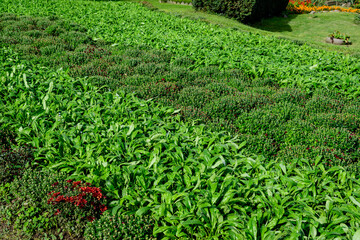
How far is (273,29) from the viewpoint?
19062 mm

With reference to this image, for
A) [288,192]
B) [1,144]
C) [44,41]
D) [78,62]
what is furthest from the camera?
[44,41]

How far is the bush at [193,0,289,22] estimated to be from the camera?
18.0 metres

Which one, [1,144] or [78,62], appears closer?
[1,144]

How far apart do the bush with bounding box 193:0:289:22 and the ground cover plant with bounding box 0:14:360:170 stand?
10976 mm

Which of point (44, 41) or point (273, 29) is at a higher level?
point (44, 41)

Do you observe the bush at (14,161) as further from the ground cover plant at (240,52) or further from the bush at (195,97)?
the ground cover plant at (240,52)

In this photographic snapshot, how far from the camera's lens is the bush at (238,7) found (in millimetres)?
17969

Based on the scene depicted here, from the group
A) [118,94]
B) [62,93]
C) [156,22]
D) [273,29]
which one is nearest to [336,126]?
[118,94]

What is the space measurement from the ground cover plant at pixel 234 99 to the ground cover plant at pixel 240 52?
1.46 feet

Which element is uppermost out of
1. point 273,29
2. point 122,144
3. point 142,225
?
point 122,144

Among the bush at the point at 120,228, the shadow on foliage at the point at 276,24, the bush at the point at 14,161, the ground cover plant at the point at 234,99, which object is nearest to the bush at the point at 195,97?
the ground cover plant at the point at 234,99

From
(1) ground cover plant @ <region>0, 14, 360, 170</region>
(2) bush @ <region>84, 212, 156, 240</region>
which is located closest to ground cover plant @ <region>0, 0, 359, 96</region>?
(1) ground cover plant @ <region>0, 14, 360, 170</region>

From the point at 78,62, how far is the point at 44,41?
2515 millimetres

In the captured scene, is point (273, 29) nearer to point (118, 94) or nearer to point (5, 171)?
point (118, 94)
